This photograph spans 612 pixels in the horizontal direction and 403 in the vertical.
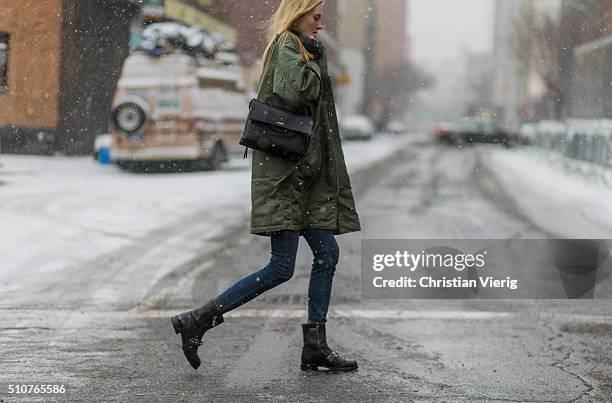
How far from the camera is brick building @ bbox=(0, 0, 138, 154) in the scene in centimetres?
626

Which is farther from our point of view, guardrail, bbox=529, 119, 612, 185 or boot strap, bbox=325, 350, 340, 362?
guardrail, bbox=529, 119, 612, 185

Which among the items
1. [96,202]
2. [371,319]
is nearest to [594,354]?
[371,319]

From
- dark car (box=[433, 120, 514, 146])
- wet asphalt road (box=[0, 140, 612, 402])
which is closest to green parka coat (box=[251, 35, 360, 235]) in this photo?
wet asphalt road (box=[0, 140, 612, 402])

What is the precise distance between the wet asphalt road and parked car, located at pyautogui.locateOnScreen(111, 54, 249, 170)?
111 centimetres

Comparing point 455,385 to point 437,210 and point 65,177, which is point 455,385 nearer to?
point 65,177

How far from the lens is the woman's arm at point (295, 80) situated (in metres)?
3.94

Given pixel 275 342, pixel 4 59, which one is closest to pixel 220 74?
pixel 4 59

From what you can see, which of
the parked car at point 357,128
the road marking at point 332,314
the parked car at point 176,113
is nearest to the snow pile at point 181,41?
the parked car at point 176,113

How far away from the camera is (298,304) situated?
597 centimetres

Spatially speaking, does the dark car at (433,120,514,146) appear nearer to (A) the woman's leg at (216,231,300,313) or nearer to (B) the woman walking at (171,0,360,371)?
(B) the woman walking at (171,0,360,371)

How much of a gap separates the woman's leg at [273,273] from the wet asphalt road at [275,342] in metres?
0.31

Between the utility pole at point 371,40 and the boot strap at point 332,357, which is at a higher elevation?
the utility pole at point 371,40

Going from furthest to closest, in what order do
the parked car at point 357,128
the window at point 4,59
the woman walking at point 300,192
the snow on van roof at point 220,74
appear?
the parked car at point 357,128
the snow on van roof at point 220,74
the window at point 4,59
the woman walking at point 300,192

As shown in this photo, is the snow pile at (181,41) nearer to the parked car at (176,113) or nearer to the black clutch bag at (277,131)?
the parked car at (176,113)
